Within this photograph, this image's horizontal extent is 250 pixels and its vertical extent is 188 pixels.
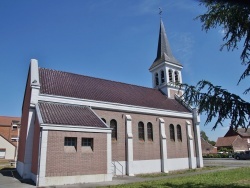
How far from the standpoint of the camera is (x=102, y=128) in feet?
55.6

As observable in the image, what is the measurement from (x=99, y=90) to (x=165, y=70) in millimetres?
11765

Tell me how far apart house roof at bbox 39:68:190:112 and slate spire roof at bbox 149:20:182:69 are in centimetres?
508

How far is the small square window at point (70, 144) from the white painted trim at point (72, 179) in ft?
5.87

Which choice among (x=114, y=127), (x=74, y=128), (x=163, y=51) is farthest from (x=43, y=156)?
(x=163, y=51)

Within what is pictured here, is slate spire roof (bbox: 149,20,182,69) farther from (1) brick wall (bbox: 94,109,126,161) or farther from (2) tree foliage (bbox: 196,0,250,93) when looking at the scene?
(2) tree foliage (bbox: 196,0,250,93)

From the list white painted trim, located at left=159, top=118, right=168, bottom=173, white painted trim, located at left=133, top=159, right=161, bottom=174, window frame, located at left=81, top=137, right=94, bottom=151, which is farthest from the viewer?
white painted trim, located at left=159, top=118, right=168, bottom=173

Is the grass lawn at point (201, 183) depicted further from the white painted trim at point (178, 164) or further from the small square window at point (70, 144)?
the white painted trim at point (178, 164)

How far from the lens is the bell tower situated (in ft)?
103

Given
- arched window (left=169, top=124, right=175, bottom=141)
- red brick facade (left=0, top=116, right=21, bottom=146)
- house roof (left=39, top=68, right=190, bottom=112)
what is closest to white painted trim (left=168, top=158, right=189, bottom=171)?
arched window (left=169, top=124, right=175, bottom=141)

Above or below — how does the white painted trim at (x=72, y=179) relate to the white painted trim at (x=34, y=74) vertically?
below

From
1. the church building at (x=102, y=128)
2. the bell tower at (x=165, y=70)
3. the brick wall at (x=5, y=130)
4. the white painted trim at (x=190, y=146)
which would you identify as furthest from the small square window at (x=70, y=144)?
the brick wall at (x=5, y=130)

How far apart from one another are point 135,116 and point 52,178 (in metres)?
11.4

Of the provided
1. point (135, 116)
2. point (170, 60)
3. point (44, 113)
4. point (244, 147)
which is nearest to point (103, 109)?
point (135, 116)

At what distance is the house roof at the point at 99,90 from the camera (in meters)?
20.8
